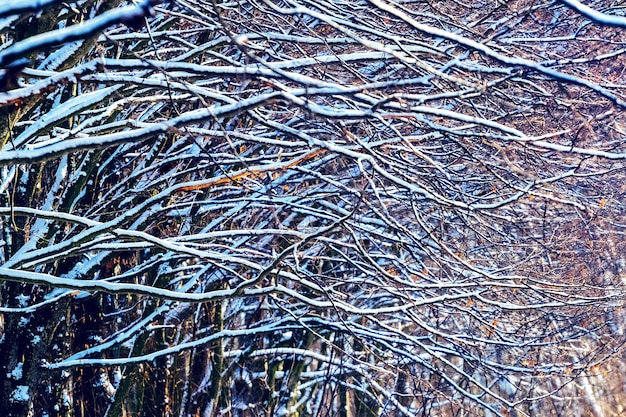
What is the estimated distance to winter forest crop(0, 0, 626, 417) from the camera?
4410 millimetres

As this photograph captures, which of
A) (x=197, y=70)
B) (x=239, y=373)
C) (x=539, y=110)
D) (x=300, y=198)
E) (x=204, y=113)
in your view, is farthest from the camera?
(x=239, y=373)

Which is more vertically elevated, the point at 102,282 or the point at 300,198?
the point at 300,198

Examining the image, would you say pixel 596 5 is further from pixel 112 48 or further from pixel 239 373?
pixel 239 373

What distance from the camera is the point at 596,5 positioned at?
341 inches

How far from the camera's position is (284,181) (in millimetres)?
7750

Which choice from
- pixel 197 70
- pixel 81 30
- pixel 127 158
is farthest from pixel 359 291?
pixel 81 30

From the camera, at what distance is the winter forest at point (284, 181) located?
4.41 meters

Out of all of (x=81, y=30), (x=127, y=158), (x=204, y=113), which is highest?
(x=127, y=158)

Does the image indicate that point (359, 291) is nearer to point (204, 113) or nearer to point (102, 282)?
point (102, 282)

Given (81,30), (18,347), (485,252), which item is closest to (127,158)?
(18,347)

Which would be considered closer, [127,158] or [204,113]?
[204,113]

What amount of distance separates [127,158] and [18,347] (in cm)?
259

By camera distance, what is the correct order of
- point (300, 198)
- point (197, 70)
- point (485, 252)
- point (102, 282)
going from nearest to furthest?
point (197, 70), point (102, 282), point (300, 198), point (485, 252)

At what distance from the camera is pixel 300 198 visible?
7.17m
